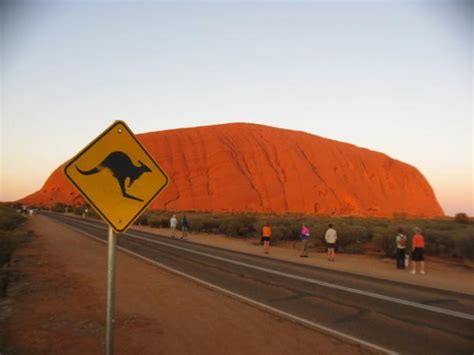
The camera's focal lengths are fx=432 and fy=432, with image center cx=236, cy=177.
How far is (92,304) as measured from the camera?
884 cm

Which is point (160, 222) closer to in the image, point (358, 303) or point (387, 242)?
point (387, 242)

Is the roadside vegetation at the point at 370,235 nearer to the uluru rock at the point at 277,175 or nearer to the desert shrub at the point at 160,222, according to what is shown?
the desert shrub at the point at 160,222

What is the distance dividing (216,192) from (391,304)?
231ft

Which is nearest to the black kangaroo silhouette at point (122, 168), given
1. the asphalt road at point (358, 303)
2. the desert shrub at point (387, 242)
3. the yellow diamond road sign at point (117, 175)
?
the yellow diamond road sign at point (117, 175)

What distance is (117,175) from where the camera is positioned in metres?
4.15

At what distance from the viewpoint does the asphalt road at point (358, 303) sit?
6.93 m

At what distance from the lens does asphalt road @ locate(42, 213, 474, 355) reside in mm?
6926

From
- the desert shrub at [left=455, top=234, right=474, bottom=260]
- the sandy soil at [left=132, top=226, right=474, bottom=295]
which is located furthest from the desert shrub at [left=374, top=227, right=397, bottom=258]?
the desert shrub at [left=455, top=234, right=474, bottom=260]

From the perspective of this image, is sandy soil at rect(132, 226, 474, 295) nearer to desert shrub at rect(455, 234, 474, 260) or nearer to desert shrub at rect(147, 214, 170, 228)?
desert shrub at rect(455, 234, 474, 260)

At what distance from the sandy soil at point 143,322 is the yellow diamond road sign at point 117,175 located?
9.15ft

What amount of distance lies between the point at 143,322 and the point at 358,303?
4714 millimetres

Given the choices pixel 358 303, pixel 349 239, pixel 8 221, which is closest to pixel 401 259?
pixel 349 239

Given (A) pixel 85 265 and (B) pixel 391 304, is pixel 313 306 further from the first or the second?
(A) pixel 85 265

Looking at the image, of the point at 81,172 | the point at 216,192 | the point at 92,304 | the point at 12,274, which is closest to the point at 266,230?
the point at 12,274
